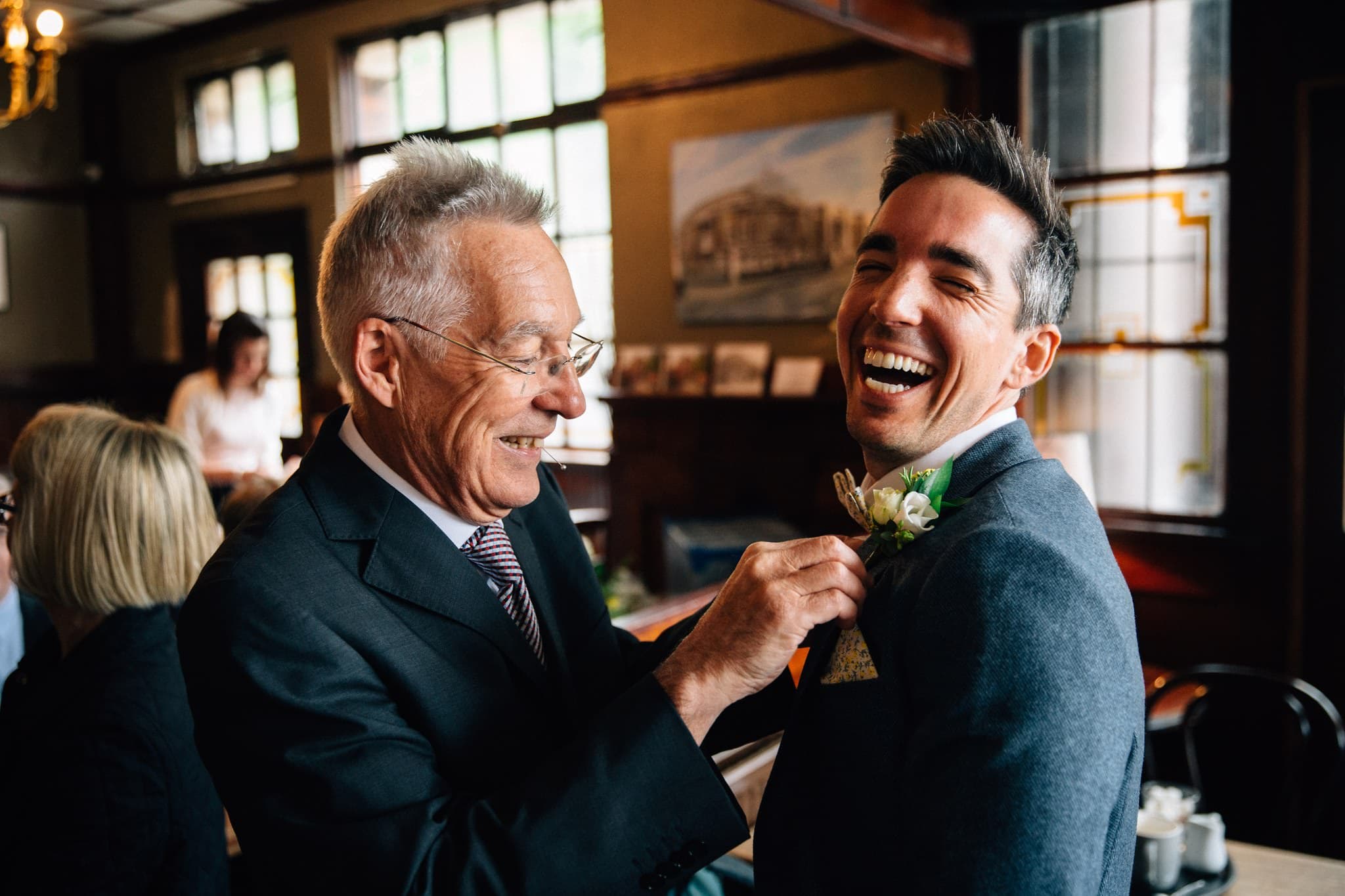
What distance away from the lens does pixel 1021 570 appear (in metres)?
1.01

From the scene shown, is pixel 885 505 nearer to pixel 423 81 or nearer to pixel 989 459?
pixel 989 459

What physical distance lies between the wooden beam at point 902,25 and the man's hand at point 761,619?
2232 millimetres

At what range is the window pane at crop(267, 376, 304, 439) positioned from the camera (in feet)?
25.4

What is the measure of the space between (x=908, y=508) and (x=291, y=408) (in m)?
7.34

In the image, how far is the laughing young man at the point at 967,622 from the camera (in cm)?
95

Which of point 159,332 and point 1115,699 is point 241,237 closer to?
point 159,332

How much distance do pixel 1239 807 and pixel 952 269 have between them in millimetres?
3456

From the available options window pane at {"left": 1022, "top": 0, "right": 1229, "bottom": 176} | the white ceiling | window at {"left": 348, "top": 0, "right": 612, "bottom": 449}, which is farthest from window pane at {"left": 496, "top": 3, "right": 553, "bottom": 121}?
window pane at {"left": 1022, "top": 0, "right": 1229, "bottom": 176}

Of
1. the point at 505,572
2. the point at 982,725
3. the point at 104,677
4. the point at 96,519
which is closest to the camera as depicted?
the point at 982,725

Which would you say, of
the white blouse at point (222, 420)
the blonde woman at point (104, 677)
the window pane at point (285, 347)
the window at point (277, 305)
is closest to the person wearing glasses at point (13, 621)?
the blonde woman at point (104, 677)

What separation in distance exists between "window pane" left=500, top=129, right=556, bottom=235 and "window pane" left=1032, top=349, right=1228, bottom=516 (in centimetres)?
327

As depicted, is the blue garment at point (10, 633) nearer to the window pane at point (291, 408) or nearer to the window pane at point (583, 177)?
the window pane at point (583, 177)

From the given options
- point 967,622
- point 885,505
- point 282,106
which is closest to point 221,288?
point 282,106

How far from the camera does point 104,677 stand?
166cm
